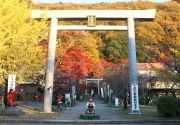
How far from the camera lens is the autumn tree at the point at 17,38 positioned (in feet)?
58.1

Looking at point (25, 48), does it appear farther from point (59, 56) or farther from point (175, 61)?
point (59, 56)

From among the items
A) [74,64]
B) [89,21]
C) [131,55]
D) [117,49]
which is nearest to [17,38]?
[89,21]

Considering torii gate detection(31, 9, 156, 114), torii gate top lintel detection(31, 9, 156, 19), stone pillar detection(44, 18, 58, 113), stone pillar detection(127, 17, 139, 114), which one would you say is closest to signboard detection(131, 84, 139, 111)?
stone pillar detection(127, 17, 139, 114)

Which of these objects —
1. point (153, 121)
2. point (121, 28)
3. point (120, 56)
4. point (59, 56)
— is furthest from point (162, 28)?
point (153, 121)

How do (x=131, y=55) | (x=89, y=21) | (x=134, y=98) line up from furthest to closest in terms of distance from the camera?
(x=89, y=21)
(x=131, y=55)
(x=134, y=98)

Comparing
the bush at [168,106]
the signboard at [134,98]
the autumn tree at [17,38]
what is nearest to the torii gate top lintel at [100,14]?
the autumn tree at [17,38]

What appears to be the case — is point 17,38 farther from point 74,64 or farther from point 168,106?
point 74,64

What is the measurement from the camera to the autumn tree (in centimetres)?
1770

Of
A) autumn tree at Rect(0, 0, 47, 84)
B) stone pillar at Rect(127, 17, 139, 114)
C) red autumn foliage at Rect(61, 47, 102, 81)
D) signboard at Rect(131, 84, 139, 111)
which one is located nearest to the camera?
autumn tree at Rect(0, 0, 47, 84)

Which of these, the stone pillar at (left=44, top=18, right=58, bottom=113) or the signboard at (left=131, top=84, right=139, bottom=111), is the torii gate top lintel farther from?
the signboard at (left=131, top=84, right=139, bottom=111)

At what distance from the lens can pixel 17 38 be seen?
19.1 meters

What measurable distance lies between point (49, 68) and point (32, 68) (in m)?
2.22

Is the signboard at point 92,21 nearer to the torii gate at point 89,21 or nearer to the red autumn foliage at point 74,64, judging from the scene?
the torii gate at point 89,21

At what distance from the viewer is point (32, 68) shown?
24000mm
